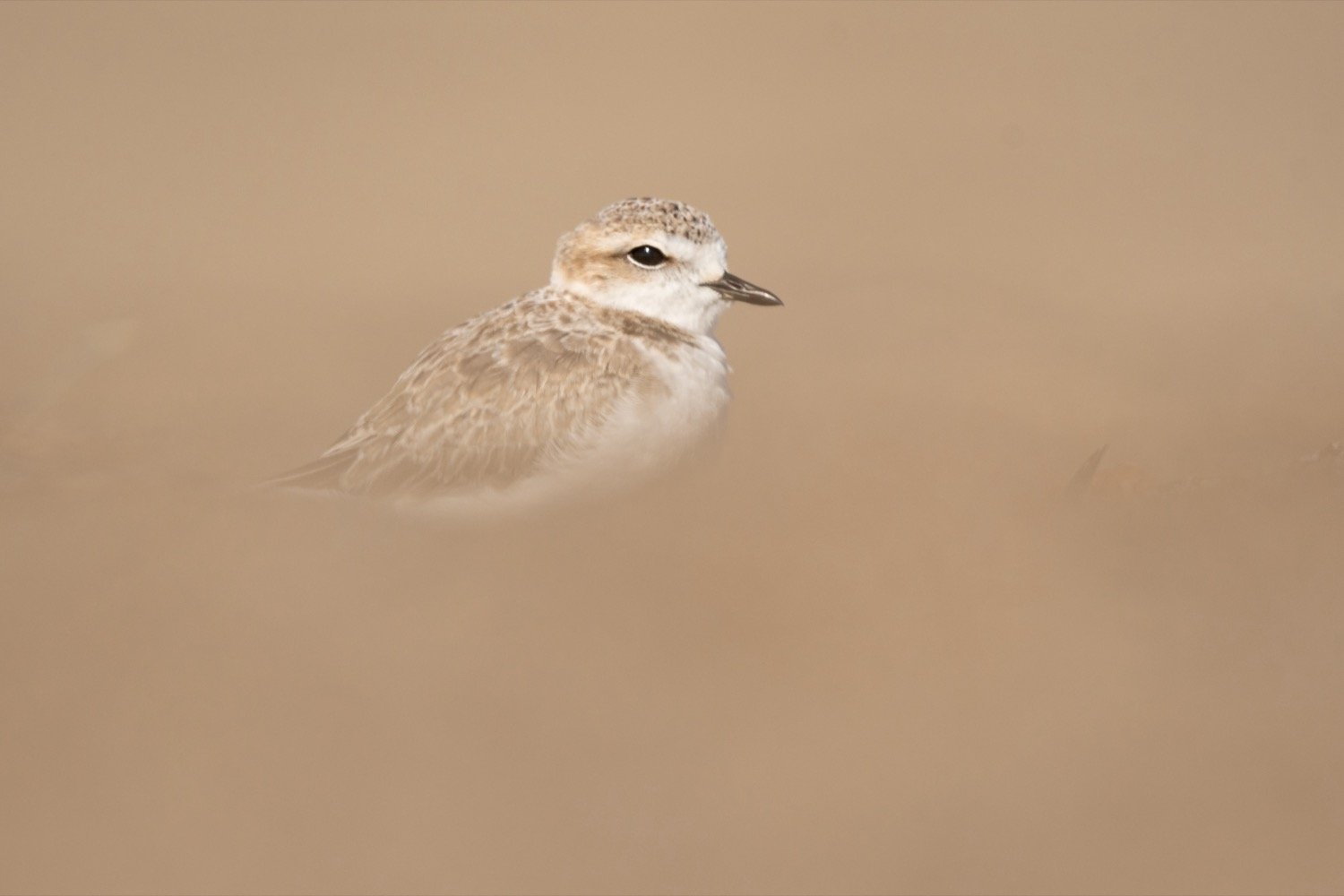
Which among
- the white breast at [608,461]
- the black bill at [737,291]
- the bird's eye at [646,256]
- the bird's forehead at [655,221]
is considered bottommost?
the white breast at [608,461]

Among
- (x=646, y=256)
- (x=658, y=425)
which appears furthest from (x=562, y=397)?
(x=646, y=256)

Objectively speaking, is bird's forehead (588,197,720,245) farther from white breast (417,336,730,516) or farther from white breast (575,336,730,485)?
white breast (417,336,730,516)

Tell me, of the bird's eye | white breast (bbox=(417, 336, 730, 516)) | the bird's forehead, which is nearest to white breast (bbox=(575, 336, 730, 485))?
white breast (bbox=(417, 336, 730, 516))

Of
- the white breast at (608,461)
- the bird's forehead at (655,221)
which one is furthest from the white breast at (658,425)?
the bird's forehead at (655,221)

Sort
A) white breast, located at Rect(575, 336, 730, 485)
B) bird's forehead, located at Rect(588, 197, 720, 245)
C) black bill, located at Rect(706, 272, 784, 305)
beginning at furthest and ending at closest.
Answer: black bill, located at Rect(706, 272, 784, 305) < bird's forehead, located at Rect(588, 197, 720, 245) < white breast, located at Rect(575, 336, 730, 485)

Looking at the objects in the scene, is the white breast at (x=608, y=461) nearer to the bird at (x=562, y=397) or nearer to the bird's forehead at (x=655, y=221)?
the bird at (x=562, y=397)

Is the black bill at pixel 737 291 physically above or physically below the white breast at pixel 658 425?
above

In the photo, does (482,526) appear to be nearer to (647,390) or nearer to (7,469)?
(647,390)

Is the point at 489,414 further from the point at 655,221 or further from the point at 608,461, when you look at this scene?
the point at 655,221
